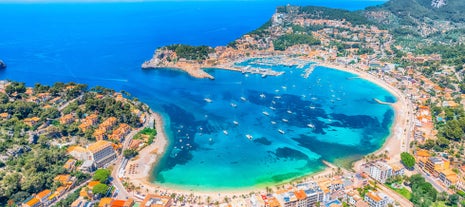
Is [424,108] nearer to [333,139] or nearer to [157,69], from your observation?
[333,139]

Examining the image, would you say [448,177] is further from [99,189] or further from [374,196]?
[99,189]

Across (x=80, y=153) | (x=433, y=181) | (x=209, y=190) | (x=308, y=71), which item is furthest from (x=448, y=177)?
(x=308, y=71)

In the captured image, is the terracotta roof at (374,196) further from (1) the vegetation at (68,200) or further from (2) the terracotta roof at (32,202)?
(2) the terracotta roof at (32,202)

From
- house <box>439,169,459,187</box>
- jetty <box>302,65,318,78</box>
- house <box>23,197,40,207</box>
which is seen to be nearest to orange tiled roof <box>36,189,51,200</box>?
house <box>23,197,40,207</box>

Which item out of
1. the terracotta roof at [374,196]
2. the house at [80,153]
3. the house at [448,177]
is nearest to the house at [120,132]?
the house at [80,153]

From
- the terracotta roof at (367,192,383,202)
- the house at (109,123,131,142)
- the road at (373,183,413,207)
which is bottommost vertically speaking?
the road at (373,183,413,207)

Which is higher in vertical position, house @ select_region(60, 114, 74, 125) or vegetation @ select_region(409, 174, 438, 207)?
house @ select_region(60, 114, 74, 125)

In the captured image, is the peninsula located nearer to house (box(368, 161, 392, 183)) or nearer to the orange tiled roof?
house (box(368, 161, 392, 183))
